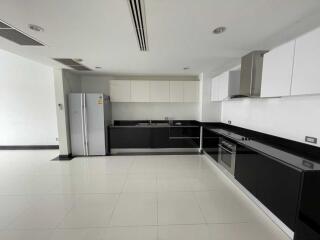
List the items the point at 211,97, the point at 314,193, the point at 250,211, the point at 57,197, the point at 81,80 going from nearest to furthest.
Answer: the point at 314,193
the point at 250,211
the point at 57,197
the point at 211,97
the point at 81,80

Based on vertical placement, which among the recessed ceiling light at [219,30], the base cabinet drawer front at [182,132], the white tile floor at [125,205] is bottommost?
the white tile floor at [125,205]

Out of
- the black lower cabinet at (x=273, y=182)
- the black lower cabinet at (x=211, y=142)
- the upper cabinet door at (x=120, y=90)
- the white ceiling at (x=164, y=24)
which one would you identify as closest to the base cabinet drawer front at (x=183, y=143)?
the black lower cabinet at (x=211, y=142)

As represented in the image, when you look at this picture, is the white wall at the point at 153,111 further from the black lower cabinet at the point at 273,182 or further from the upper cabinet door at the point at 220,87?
the black lower cabinet at the point at 273,182

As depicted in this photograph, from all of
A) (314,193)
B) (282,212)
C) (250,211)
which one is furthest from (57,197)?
(314,193)

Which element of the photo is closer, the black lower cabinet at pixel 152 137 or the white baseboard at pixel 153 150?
the black lower cabinet at pixel 152 137

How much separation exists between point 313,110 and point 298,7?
1.19m

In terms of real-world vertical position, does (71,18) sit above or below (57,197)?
above

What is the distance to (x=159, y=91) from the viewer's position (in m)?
4.69

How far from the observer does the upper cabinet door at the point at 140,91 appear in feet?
15.2

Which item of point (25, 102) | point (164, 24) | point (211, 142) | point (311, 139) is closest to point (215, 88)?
point (211, 142)

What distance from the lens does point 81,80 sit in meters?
4.82

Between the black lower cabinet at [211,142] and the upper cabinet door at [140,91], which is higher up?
the upper cabinet door at [140,91]

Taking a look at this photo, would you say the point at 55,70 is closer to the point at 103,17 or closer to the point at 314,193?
the point at 103,17

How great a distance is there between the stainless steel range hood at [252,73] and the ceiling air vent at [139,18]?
68.9 inches
